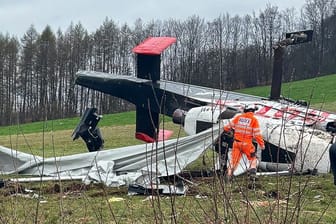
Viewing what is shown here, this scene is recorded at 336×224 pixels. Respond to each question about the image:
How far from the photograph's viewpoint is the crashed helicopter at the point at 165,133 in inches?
406

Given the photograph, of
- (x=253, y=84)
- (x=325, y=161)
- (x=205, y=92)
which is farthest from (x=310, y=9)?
(x=325, y=161)

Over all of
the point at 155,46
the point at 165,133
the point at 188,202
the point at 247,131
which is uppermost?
the point at 155,46

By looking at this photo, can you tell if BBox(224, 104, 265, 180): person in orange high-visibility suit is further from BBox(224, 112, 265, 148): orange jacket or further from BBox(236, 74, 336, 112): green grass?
BBox(236, 74, 336, 112): green grass

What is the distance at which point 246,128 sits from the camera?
9.93 metres

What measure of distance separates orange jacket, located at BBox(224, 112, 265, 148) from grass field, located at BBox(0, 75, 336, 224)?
755mm

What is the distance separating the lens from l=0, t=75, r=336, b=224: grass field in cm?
348

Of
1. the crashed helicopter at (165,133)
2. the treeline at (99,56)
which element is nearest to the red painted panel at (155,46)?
the crashed helicopter at (165,133)

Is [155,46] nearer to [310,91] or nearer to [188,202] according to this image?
[188,202]

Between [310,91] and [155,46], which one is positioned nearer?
[155,46]

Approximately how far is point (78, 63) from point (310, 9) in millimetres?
28124

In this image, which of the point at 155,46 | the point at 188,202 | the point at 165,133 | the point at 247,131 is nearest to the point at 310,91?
the point at 155,46

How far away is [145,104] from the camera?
48.1ft

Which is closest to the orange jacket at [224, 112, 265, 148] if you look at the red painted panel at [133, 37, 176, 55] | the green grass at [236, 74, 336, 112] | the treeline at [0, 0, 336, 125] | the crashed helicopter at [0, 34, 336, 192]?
the crashed helicopter at [0, 34, 336, 192]

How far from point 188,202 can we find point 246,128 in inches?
142
